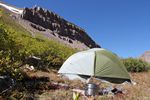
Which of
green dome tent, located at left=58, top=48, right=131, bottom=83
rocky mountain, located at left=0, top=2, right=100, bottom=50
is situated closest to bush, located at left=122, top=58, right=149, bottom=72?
green dome tent, located at left=58, top=48, right=131, bottom=83

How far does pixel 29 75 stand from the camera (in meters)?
19.6

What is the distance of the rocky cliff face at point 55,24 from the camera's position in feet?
436

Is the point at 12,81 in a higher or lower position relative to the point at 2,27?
lower

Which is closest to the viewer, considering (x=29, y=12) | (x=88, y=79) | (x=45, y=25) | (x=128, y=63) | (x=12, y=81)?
(x=12, y=81)

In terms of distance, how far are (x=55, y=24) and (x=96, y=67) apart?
129202 mm

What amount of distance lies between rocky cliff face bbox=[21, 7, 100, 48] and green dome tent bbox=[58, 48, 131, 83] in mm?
106955

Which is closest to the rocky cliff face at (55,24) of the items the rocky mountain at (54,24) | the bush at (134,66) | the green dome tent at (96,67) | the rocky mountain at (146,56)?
the rocky mountain at (54,24)

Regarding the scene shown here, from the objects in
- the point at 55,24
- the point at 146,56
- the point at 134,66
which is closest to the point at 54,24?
the point at 55,24

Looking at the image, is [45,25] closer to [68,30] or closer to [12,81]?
[68,30]

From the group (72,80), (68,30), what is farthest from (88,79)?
(68,30)

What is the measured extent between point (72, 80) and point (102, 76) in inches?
79.2

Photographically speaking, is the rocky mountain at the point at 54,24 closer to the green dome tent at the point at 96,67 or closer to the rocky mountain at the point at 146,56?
the rocky mountain at the point at 146,56

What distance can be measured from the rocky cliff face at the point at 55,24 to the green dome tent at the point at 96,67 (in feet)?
351

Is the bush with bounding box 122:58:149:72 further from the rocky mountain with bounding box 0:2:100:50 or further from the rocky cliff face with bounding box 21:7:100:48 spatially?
the rocky cliff face with bounding box 21:7:100:48
